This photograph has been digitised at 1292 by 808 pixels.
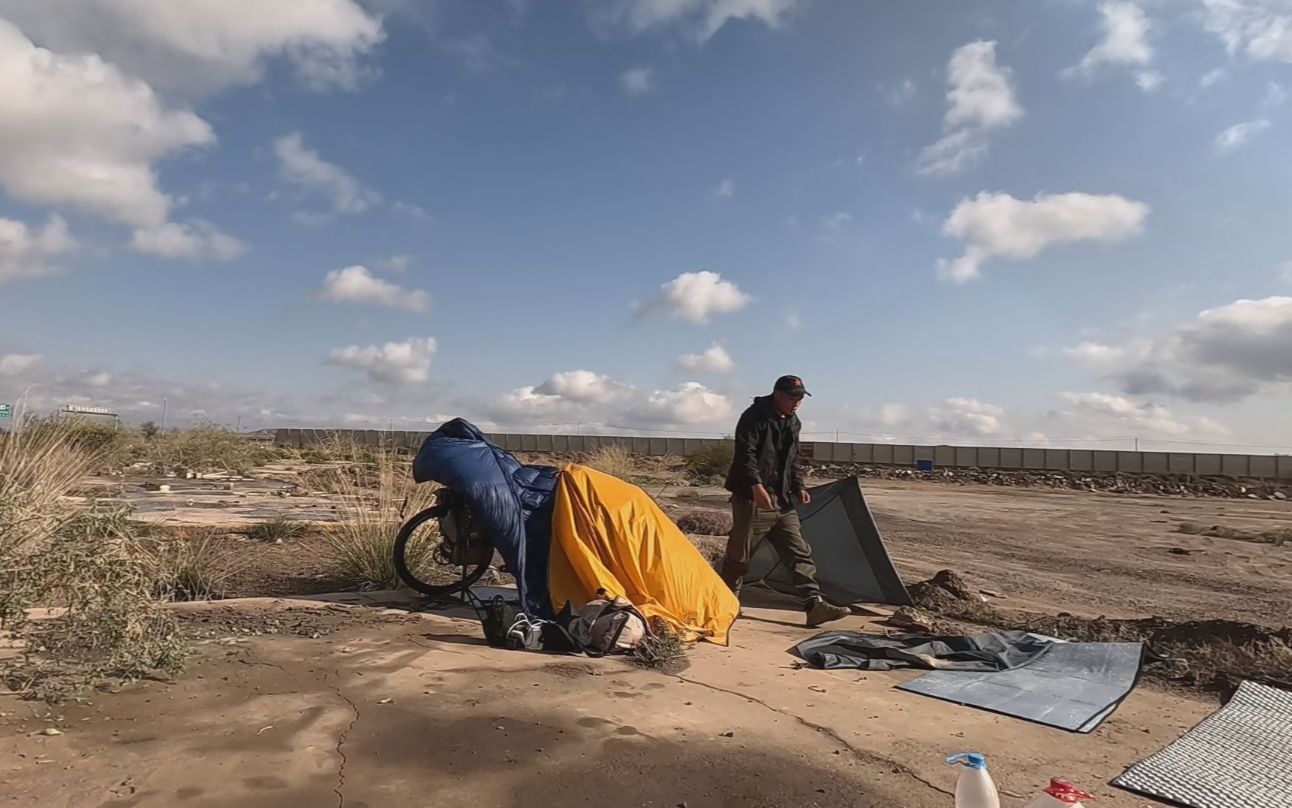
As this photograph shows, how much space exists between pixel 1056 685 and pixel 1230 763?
3.71 ft

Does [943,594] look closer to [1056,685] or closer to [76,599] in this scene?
[1056,685]

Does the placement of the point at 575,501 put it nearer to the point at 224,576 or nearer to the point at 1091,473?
the point at 224,576

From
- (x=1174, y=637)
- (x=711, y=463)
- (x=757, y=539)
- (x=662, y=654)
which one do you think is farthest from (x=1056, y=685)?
(x=711, y=463)

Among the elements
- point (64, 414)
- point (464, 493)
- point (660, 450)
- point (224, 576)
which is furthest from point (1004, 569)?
point (660, 450)

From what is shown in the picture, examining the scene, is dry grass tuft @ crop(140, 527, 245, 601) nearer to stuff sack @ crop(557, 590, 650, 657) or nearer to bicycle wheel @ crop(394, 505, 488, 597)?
bicycle wheel @ crop(394, 505, 488, 597)

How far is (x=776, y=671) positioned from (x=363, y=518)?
4000mm

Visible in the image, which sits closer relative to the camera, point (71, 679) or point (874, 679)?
point (71, 679)

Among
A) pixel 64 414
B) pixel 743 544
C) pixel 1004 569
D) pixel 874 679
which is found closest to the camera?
pixel 874 679

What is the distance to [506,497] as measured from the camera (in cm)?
577

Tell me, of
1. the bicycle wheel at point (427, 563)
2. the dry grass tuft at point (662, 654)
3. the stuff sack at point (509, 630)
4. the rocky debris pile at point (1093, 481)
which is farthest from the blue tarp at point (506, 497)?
the rocky debris pile at point (1093, 481)

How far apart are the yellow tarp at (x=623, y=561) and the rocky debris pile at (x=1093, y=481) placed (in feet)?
80.4

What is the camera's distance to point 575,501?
568 centimetres

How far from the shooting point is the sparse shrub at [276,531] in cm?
948

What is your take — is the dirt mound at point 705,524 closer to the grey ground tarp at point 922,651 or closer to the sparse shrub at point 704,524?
the sparse shrub at point 704,524
